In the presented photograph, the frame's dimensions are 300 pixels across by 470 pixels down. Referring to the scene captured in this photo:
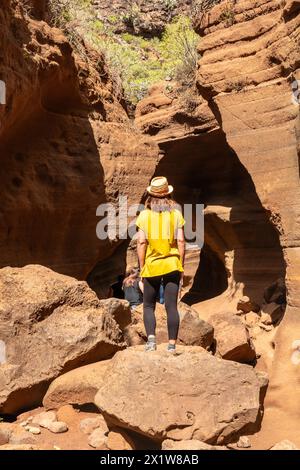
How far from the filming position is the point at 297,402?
5473 mm

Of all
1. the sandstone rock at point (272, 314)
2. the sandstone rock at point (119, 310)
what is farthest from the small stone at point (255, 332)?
the sandstone rock at point (119, 310)

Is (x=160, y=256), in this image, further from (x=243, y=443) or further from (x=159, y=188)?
(x=243, y=443)

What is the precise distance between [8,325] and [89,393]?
3.47 ft

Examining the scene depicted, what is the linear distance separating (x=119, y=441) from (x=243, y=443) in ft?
2.81

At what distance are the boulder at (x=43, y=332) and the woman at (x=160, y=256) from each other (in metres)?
0.88

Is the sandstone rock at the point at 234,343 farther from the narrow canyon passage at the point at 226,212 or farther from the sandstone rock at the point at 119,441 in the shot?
the narrow canyon passage at the point at 226,212

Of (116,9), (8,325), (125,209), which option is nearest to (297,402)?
(8,325)

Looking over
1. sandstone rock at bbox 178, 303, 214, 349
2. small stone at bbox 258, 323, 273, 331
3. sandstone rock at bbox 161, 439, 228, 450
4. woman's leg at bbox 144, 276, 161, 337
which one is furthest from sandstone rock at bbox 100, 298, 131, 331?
small stone at bbox 258, 323, 273, 331

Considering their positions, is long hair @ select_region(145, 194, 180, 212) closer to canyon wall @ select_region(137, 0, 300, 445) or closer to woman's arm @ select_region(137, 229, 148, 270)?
woman's arm @ select_region(137, 229, 148, 270)

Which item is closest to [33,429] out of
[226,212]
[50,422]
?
[50,422]

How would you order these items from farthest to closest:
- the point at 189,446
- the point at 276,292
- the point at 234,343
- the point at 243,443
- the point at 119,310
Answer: the point at 276,292
the point at 234,343
the point at 119,310
the point at 243,443
the point at 189,446

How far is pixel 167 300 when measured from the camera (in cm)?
437
